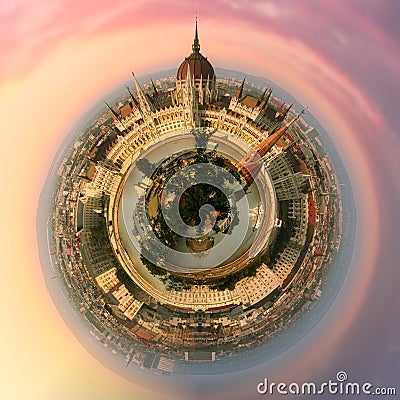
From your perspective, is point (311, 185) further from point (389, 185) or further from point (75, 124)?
point (75, 124)

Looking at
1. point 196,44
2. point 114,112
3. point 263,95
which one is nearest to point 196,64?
point 196,44

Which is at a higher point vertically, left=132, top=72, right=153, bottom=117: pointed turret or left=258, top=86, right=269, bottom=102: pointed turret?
left=258, top=86, right=269, bottom=102: pointed turret

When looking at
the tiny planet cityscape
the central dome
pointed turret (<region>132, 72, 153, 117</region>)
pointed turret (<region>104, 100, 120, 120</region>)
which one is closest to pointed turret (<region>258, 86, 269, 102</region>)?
the tiny planet cityscape

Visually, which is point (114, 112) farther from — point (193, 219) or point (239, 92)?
point (193, 219)

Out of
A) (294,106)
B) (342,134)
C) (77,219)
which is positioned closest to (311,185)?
(342,134)

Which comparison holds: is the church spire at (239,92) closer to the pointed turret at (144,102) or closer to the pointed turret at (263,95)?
the pointed turret at (263,95)

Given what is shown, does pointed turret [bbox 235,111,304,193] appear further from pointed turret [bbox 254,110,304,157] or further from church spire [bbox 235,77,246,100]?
church spire [bbox 235,77,246,100]
